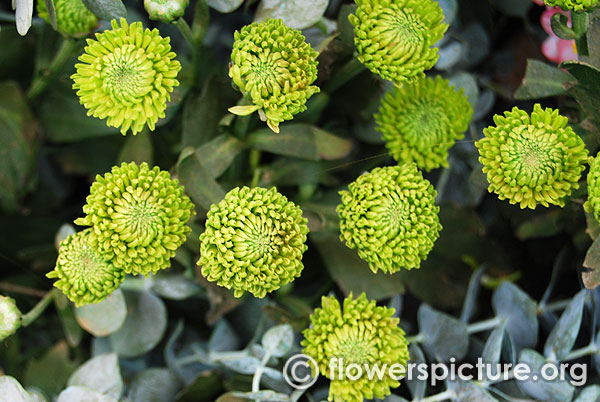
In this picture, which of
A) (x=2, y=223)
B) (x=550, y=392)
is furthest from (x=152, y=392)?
(x=550, y=392)

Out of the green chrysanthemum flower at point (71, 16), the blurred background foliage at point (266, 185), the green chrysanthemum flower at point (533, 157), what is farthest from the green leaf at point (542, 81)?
the green chrysanthemum flower at point (71, 16)

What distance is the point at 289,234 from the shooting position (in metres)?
0.58

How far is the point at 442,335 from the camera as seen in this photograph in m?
0.78

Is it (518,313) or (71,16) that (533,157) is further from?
(71,16)

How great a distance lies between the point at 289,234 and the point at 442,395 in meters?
0.28

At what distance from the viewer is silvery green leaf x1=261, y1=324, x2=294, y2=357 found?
702mm

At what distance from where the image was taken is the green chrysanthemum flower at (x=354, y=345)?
0.63m

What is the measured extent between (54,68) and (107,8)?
20cm

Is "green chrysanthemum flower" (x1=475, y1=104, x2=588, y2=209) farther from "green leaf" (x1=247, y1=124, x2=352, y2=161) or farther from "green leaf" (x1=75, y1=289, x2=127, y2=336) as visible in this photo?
"green leaf" (x1=75, y1=289, x2=127, y2=336)

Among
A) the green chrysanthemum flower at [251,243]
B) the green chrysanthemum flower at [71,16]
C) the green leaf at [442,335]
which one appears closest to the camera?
the green chrysanthemum flower at [251,243]

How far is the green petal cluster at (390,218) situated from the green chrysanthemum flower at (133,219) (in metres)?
0.16

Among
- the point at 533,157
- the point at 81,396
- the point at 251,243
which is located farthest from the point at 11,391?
the point at 533,157

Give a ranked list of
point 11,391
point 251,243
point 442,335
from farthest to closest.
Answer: point 442,335 → point 11,391 → point 251,243

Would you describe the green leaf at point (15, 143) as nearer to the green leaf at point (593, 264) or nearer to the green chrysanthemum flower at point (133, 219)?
the green chrysanthemum flower at point (133, 219)
